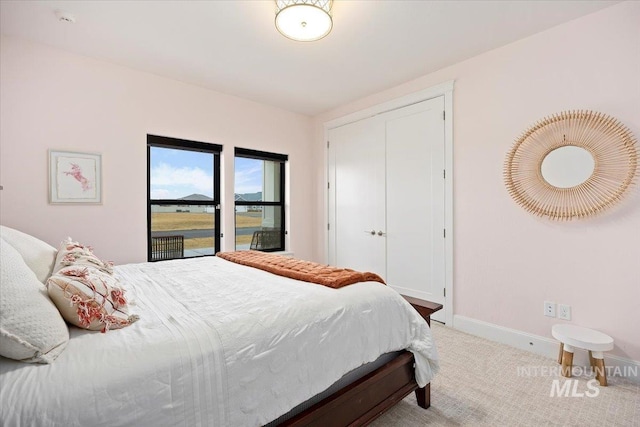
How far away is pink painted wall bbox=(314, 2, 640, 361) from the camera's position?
2129 millimetres

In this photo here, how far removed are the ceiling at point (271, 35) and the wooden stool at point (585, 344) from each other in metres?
2.37

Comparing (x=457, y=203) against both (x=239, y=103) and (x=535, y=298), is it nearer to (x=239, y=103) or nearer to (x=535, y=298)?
(x=535, y=298)

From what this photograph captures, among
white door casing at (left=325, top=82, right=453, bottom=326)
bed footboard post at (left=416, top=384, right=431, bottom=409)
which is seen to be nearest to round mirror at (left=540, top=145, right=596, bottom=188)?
white door casing at (left=325, top=82, right=453, bottom=326)

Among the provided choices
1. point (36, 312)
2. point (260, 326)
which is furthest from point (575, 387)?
point (36, 312)

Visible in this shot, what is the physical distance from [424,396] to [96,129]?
353 centimetres

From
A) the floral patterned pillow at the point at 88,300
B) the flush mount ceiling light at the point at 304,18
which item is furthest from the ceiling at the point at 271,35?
the floral patterned pillow at the point at 88,300

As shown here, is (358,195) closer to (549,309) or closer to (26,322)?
(549,309)

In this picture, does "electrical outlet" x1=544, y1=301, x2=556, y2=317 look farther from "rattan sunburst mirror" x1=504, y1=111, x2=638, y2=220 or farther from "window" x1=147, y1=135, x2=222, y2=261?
"window" x1=147, y1=135, x2=222, y2=261

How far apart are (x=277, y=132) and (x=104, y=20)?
7.42 ft

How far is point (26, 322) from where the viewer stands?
2.84 feet

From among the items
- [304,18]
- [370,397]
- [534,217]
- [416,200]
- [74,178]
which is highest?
[304,18]

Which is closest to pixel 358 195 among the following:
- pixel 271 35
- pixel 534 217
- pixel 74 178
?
pixel 534 217

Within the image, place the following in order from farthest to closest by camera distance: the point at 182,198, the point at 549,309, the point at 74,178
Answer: the point at 182,198 < the point at 74,178 < the point at 549,309

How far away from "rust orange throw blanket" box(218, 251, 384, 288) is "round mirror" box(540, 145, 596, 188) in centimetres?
174
